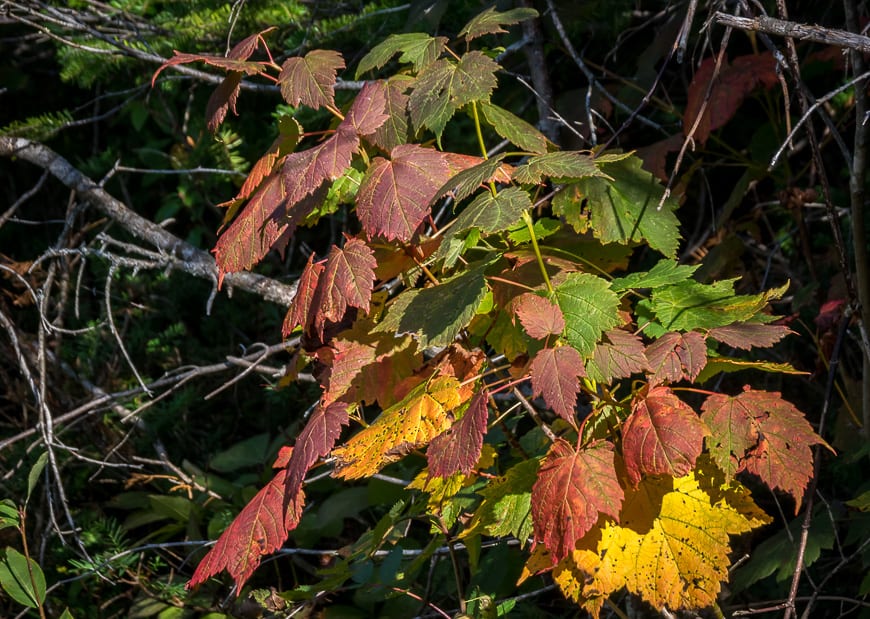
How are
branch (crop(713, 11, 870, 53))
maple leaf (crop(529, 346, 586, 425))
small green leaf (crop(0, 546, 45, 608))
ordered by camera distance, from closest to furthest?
1. maple leaf (crop(529, 346, 586, 425))
2. branch (crop(713, 11, 870, 53))
3. small green leaf (crop(0, 546, 45, 608))

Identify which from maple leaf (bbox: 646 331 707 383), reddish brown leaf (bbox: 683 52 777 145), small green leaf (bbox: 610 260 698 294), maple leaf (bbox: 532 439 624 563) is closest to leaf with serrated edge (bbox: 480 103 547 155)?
small green leaf (bbox: 610 260 698 294)

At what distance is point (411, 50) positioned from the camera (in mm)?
1362

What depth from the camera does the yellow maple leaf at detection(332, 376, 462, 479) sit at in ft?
4.06

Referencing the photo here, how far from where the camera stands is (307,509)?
2.54 m

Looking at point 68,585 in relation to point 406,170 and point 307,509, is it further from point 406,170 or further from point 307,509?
point 406,170

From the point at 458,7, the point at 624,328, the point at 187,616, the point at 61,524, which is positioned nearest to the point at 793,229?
the point at 458,7

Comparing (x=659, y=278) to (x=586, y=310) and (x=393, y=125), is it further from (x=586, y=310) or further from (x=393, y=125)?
(x=393, y=125)

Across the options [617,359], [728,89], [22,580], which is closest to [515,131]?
[617,359]

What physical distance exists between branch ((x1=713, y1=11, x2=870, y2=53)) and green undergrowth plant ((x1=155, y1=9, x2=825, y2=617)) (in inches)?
11.2

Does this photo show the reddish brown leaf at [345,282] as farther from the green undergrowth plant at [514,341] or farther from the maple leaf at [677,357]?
the maple leaf at [677,357]

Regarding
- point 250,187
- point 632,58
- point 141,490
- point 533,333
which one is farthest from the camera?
point 141,490

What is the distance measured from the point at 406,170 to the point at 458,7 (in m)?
1.42

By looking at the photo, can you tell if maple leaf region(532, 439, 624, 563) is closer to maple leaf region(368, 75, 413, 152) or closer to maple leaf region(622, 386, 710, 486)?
maple leaf region(622, 386, 710, 486)

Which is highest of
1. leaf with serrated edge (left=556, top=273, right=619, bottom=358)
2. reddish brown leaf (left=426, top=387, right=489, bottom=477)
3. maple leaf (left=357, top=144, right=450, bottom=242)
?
maple leaf (left=357, top=144, right=450, bottom=242)
